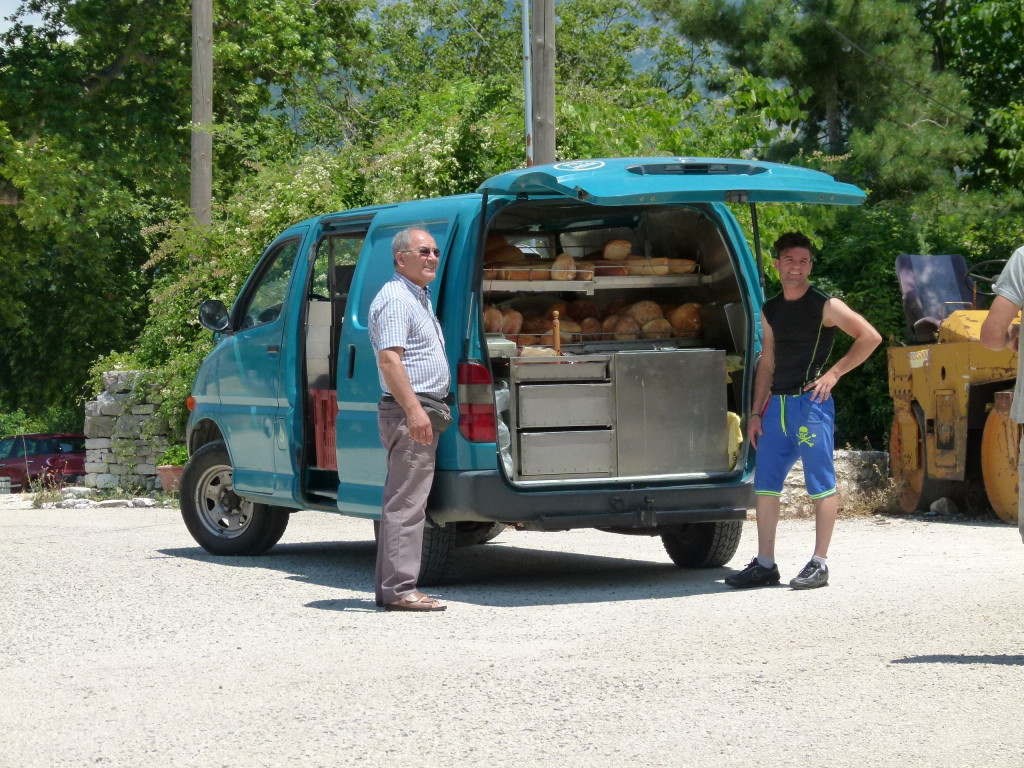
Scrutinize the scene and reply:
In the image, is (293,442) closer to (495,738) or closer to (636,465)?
(636,465)

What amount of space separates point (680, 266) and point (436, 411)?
196 centimetres

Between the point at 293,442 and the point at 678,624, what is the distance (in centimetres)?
306

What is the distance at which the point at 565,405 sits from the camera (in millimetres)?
8180

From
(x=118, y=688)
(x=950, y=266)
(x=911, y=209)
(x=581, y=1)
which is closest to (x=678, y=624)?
(x=118, y=688)

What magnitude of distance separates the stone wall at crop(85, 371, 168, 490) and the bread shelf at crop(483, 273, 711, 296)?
909 centimetres

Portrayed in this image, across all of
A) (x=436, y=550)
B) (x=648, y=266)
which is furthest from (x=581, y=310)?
(x=436, y=550)

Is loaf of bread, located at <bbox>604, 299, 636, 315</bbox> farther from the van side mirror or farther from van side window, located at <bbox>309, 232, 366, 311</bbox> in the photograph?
the van side mirror

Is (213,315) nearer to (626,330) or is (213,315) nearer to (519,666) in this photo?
(626,330)

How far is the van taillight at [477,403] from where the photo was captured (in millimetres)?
7824

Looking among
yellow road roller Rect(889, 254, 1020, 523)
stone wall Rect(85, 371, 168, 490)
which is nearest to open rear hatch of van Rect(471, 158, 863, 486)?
yellow road roller Rect(889, 254, 1020, 523)

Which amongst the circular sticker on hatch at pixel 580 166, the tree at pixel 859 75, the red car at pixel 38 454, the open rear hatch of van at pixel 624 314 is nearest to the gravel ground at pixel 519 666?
the open rear hatch of van at pixel 624 314

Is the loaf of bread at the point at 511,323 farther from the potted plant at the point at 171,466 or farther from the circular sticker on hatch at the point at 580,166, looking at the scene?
the potted plant at the point at 171,466

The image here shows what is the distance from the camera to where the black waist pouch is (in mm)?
7664

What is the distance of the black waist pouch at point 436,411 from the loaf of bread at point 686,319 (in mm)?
1841
